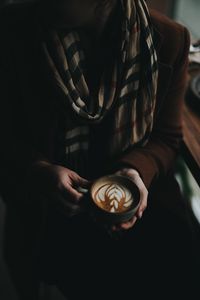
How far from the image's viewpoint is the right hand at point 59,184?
104 cm

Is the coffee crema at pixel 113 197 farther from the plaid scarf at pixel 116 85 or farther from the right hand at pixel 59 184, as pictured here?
the plaid scarf at pixel 116 85

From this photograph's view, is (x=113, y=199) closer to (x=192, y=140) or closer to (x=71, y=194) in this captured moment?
(x=71, y=194)

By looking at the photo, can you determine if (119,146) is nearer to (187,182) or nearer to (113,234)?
(113,234)

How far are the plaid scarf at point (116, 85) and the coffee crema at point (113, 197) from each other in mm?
220

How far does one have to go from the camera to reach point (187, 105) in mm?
1468

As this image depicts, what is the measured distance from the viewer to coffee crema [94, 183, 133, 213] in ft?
3.13

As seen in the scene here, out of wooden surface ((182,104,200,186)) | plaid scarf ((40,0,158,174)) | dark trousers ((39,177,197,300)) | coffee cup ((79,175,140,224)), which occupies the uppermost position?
plaid scarf ((40,0,158,174))

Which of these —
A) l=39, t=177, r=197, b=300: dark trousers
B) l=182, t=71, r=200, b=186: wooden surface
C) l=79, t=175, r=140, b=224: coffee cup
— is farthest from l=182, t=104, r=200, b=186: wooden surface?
l=79, t=175, r=140, b=224: coffee cup

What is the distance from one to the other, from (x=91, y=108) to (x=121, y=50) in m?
0.17

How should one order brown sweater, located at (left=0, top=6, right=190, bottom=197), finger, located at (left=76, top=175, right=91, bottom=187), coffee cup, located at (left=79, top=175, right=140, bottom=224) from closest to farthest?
coffee cup, located at (left=79, top=175, right=140, bottom=224) < finger, located at (left=76, top=175, right=91, bottom=187) < brown sweater, located at (left=0, top=6, right=190, bottom=197)

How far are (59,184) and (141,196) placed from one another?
20cm

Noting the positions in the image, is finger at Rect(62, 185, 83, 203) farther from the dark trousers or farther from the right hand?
the dark trousers

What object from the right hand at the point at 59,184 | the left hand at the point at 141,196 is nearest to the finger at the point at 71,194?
the right hand at the point at 59,184

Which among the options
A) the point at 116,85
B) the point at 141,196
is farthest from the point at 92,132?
the point at 141,196
